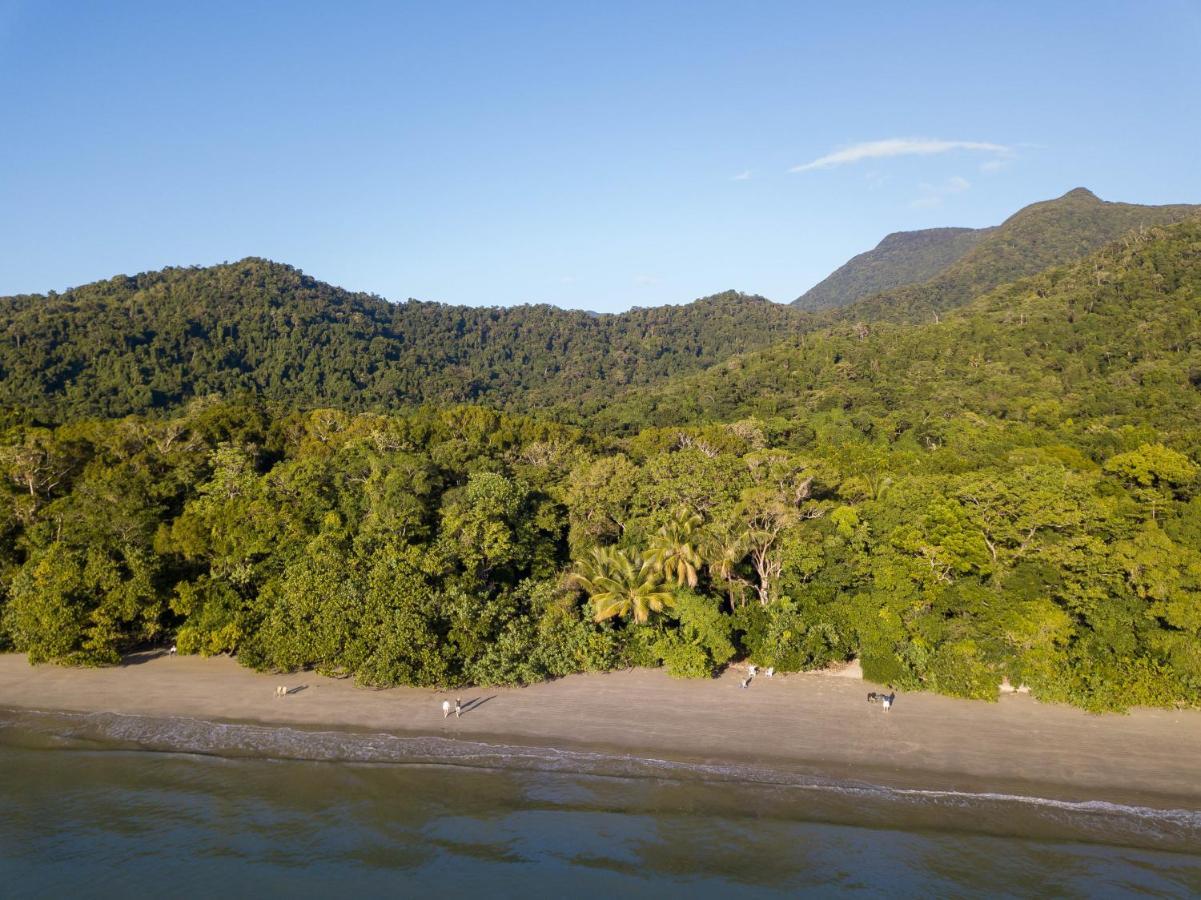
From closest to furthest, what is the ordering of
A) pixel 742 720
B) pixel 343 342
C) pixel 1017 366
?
pixel 742 720 < pixel 1017 366 < pixel 343 342

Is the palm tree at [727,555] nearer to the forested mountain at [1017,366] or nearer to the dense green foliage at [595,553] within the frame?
the dense green foliage at [595,553]

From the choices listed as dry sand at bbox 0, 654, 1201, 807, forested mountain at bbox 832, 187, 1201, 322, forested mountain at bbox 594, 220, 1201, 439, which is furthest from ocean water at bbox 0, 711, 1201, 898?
forested mountain at bbox 832, 187, 1201, 322

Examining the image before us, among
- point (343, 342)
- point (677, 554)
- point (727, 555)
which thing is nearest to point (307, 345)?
point (343, 342)

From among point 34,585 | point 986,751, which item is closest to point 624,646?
point 986,751

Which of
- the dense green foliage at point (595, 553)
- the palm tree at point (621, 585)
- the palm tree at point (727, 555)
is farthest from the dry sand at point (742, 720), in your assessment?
the palm tree at point (727, 555)

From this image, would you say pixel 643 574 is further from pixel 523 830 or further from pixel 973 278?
pixel 973 278

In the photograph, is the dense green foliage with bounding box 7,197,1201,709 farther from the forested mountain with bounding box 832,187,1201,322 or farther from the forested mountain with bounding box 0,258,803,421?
the forested mountain with bounding box 832,187,1201,322

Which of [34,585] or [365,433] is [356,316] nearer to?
[365,433]
